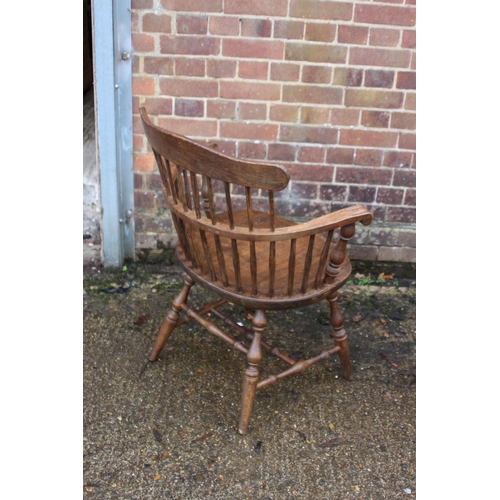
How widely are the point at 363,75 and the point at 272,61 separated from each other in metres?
0.45

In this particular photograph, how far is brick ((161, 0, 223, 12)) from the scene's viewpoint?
2.63m

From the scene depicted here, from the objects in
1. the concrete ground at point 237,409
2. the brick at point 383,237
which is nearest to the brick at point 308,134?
the brick at point 383,237

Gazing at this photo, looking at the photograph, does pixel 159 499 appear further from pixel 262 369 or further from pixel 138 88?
pixel 138 88

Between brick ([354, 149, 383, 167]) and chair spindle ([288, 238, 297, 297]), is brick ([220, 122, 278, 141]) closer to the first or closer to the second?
brick ([354, 149, 383, 167])

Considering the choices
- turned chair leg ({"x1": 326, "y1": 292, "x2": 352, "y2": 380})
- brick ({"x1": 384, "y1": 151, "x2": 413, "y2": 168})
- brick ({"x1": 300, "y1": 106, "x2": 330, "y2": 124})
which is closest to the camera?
turned chair leg ({"x1": 326, "y1": 292, "x2": 352, "y2": 380})

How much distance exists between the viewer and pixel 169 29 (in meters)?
2.68

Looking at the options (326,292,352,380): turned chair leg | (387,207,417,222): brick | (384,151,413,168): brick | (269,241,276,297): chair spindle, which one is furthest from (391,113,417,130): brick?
Result: (269,241,276,297): chair spindle

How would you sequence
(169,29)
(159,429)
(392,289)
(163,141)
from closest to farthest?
(163,141) → (159,429) → (169,29) → (392,289)

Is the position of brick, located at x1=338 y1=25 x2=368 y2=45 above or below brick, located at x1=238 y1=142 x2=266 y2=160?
above

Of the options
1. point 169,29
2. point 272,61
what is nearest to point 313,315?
point 272,61

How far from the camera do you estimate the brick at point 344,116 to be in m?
2.84

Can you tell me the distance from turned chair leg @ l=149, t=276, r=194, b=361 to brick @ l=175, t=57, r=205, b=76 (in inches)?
40.4

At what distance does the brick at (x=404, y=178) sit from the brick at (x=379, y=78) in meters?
0.45

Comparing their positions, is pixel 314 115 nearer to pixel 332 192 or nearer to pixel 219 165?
pixel 332 192
